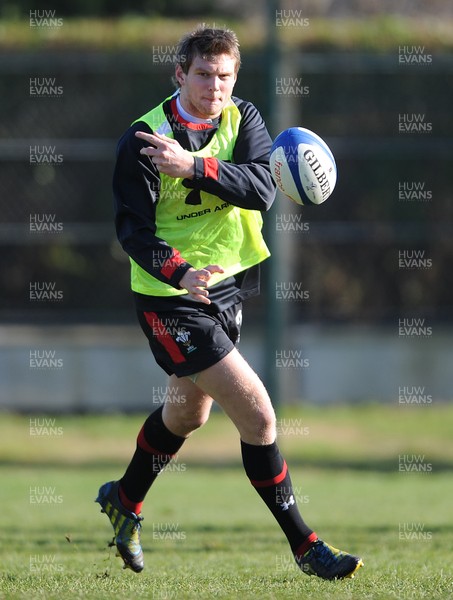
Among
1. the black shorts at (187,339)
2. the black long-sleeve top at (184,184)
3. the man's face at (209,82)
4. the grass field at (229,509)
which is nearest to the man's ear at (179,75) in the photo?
the man's face at (209,82)

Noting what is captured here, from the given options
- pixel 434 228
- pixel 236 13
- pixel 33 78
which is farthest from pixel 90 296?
pixel 236 13

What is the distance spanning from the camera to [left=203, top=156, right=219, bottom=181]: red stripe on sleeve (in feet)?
15.9

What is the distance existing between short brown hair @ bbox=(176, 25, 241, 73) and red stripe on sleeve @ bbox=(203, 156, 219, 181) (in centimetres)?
42

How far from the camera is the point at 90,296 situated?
1264cm

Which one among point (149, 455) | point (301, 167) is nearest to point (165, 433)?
point (149, 455)

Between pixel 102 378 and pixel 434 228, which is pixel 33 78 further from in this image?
pixel 434 228

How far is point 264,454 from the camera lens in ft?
16.5

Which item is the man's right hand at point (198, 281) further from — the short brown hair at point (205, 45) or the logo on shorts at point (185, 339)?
the short brown hair at point (205, 45)

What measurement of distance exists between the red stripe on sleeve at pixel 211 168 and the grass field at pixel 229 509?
171 cm

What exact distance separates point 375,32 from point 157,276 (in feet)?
27.5

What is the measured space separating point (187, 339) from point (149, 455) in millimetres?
777

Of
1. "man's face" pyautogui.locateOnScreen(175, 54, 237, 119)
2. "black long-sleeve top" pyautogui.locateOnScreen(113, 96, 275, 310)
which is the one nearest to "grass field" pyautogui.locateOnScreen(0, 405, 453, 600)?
"black long-sleeve top" pyautogui.locateOnScreen(113, 96, 275, 310)

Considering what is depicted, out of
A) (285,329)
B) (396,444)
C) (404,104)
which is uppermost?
(404,104)

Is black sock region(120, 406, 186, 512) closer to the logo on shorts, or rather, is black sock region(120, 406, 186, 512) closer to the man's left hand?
the logo on shorts
